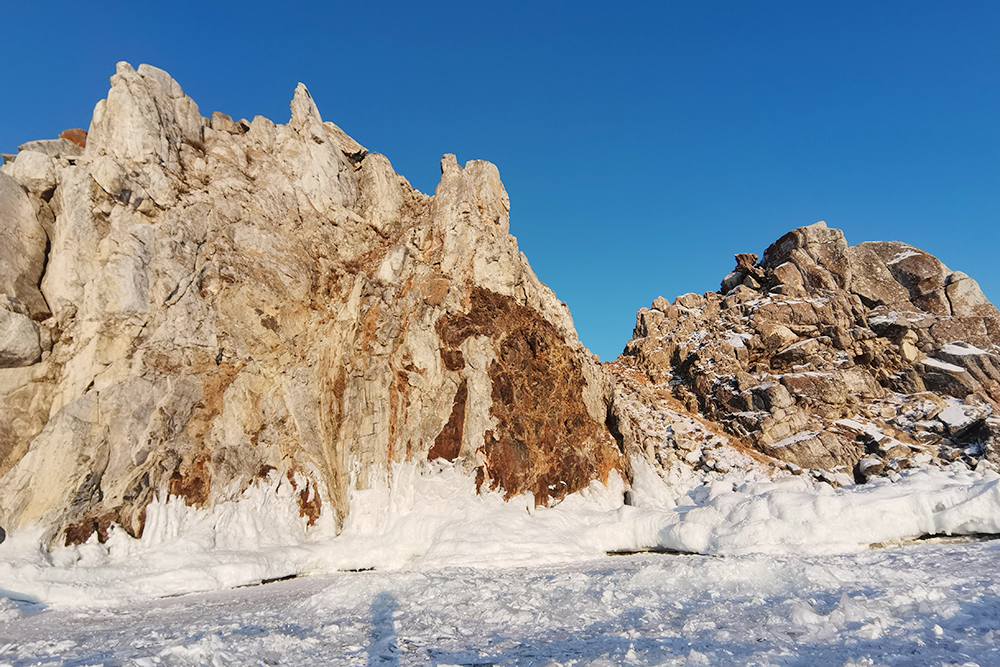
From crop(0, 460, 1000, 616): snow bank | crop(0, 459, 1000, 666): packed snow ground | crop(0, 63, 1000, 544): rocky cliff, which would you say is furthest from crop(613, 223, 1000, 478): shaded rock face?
crop(0, 460, 1000, 616): snow bank

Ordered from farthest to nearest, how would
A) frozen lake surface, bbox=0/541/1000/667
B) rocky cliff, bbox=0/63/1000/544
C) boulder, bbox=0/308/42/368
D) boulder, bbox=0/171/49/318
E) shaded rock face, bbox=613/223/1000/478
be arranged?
shaded rock face, bbox=613/223/1000/478 → boulder, bbox=0/171/49/318 → rocky cliff, bbox=0/63/1000/544 → boulder, bbox=0/308/42/368 → frozen lake surface, bbox=0/541/1000/667

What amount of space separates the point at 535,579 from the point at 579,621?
463cm

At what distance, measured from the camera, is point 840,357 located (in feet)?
100

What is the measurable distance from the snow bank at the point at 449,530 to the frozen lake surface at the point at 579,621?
2174 mm

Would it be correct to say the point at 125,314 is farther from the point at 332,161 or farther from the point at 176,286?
the point at 332,161

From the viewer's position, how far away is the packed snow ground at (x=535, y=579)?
785 cm

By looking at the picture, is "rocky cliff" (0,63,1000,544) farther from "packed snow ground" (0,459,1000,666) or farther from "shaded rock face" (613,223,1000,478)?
"packed snow ground" (0,459,1000,666)

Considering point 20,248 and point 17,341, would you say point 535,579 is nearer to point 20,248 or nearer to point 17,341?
point 17,341

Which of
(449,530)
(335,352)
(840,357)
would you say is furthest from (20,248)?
(840,357)

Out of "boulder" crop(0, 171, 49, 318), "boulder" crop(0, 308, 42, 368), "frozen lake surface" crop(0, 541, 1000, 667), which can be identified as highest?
"boulder" crop(0, 171, 49, 318)

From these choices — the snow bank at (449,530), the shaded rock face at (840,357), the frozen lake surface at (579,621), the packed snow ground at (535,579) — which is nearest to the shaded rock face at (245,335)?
the snow bank at (449,530)

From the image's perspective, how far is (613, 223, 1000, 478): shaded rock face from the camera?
85.4 ft

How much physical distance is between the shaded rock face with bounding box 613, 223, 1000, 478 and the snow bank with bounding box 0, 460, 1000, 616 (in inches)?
140

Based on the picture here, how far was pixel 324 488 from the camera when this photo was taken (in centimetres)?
2117
